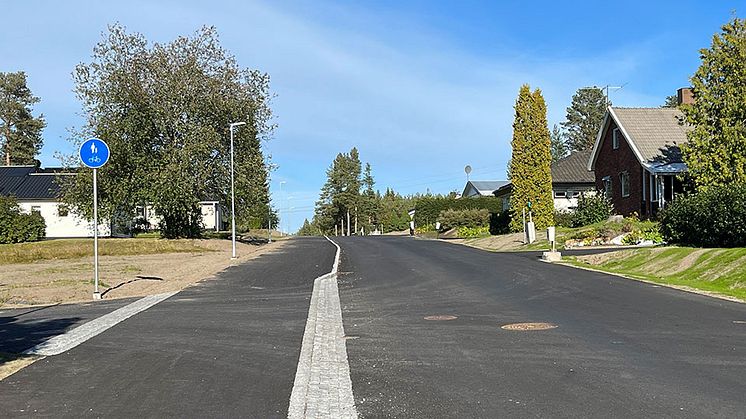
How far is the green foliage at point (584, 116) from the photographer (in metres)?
95.2

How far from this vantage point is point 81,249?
3728 cm

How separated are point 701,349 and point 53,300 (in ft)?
42.6

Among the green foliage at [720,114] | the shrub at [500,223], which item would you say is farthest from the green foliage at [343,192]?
the green foliage at [720,114]

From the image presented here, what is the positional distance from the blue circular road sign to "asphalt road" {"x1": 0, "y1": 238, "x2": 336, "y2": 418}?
14.9 feet

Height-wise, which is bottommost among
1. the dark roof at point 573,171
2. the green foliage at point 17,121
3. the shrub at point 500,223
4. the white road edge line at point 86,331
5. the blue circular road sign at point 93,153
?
the white road edge line at point 86,331

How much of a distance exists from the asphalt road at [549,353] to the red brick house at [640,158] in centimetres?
2253

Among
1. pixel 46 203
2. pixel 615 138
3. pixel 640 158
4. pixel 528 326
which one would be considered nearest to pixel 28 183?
pixel 46 203

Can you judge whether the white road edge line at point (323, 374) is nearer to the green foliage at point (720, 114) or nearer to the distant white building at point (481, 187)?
the green foliage at point (720, 114)

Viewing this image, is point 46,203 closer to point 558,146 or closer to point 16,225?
point 16,225

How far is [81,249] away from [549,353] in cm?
3392


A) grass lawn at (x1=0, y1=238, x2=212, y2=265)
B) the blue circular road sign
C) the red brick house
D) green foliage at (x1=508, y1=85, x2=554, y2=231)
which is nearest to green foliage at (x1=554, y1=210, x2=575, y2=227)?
the red brick house

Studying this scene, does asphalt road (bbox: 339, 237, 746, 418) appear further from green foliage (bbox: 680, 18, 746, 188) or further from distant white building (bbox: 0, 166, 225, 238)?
distant white building (bbox: 0, 166, 225, 238)

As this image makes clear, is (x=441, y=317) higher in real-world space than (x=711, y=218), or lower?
lower

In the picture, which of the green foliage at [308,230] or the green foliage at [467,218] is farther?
the green foliage at [308,230]
